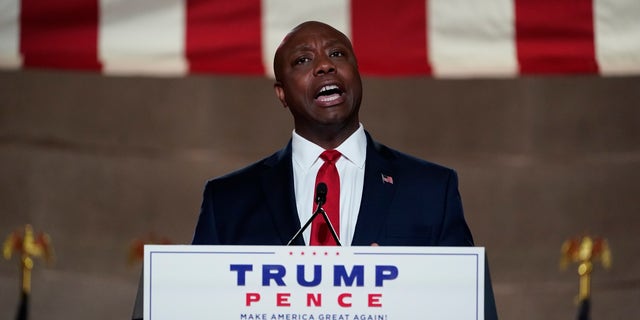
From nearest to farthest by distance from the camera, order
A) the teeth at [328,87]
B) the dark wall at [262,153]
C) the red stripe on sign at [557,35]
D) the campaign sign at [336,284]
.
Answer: the campaign sign at [336,284]
the teeth at [328,87]
the red stripe on sign at [557,35]
the dark wall at [262,153]

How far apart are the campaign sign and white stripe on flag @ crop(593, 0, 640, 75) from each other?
5.07 ft

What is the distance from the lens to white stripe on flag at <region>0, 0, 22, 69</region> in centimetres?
316

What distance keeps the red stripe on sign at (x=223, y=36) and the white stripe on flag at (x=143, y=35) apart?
0.03m

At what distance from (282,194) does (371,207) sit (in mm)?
185

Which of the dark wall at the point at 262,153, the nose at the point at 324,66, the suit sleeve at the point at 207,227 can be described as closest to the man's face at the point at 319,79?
the nose at the point at 324,66

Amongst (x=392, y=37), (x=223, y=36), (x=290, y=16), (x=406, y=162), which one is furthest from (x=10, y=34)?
(x=406, y=162)

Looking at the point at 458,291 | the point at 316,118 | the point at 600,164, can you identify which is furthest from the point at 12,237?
the point at 458,291

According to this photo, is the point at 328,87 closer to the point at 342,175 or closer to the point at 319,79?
the point at 319,79

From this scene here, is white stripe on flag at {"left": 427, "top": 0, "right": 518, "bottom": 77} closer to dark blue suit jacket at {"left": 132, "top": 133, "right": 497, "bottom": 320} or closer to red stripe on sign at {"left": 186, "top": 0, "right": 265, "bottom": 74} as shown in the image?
red stripe on sign at {"left": 186, "top": 0, "right": 265, "bottom": 74}

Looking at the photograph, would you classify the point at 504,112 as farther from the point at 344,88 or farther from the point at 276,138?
the point at 344,88

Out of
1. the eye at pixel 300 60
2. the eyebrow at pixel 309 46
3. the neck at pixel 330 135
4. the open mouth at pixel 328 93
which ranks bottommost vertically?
the neck at pixel 330 135

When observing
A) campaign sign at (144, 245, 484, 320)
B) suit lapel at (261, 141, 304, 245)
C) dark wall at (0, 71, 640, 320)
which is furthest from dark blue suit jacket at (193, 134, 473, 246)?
dark wall at (0, 71, 640, 320)

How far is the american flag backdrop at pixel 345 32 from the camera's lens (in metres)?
3.16

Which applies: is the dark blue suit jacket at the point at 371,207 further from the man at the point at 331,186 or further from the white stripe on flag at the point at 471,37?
the white stripe on flag at the point at 471,37
